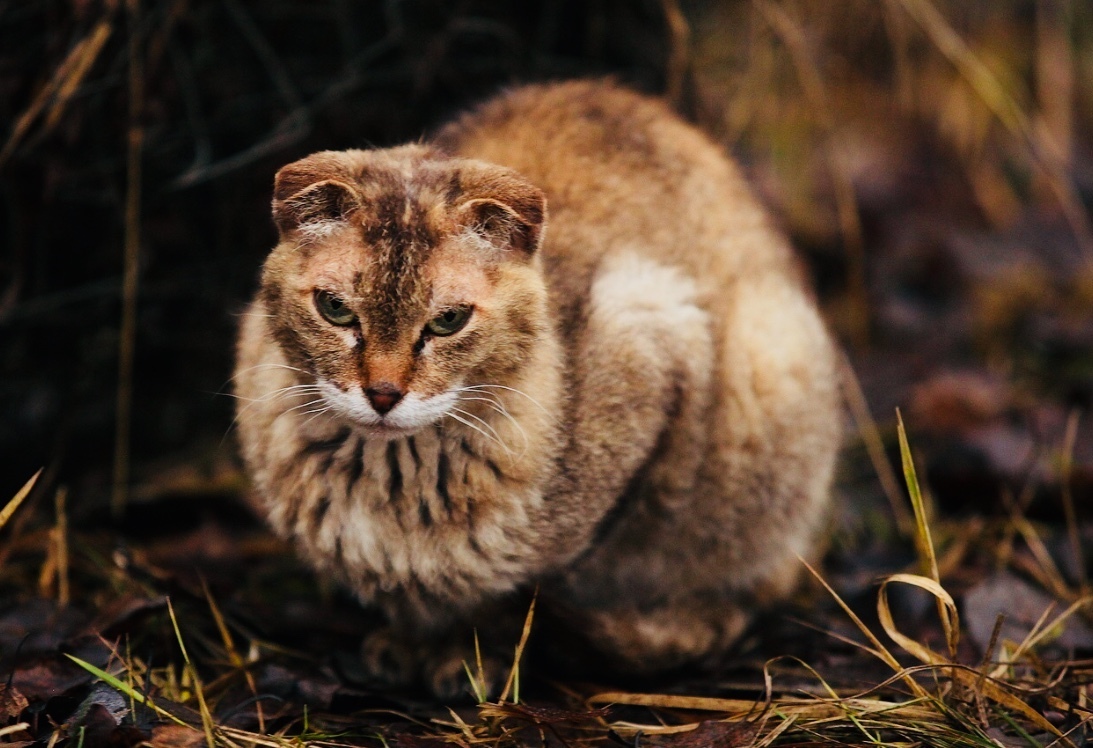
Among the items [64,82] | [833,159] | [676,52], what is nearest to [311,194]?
[64,82]

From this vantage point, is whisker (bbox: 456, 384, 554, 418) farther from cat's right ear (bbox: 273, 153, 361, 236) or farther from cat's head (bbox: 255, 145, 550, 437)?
cat's right ear (bbox: 273, 153, 361, 236)

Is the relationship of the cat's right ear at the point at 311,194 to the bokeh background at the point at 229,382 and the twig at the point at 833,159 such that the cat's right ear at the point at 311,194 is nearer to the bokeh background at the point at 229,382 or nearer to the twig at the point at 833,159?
the bokeh background at the point at 229,382

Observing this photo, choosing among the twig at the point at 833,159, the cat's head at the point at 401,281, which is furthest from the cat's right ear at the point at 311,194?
the twig at the point at 833,159

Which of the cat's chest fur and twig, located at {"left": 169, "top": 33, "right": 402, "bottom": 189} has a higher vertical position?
twig, located at {"left": 169, "top": 33, "right": 402, "bottom": 189}

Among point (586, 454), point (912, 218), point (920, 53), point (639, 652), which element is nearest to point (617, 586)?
point (639, 652)

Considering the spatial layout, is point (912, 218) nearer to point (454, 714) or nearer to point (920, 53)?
point (920, 53)

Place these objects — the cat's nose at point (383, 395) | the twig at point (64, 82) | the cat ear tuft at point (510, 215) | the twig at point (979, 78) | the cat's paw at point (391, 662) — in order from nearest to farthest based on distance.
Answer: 1. the cat's nose at point (383, 395)
2. the cat ear tuft at point (510, 215)
3. the cat's paw at point (391, 662)
4. the twig at point (64, 82)
5. the twig at point (979, 78)

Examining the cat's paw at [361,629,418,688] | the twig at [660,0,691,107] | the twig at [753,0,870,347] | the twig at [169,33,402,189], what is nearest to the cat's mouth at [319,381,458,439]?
the cat's paw at [361,629,418,688]

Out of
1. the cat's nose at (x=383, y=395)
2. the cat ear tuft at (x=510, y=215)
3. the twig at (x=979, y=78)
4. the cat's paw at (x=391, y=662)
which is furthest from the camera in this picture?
the twig at (x=979, y=78)
